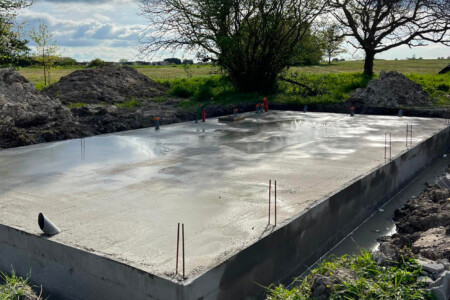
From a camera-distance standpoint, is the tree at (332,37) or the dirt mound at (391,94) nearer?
the dirt mound at (391,94)

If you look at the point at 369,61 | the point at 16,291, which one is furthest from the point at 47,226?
the point at 369,61

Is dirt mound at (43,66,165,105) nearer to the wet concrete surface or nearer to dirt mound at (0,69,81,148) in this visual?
dirt mound at (0,69,81,148)

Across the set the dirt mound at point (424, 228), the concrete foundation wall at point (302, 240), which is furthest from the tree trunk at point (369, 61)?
the dirt mound at point (424, 228)

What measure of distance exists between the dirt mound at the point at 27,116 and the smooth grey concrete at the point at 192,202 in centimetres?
76

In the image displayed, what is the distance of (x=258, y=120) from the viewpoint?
13102 millimetres

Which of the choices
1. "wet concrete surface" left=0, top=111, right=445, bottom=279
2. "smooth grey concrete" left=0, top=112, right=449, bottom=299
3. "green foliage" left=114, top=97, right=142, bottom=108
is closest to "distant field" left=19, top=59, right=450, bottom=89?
"green foliage" left=114, top=97, right=142, bottom=108

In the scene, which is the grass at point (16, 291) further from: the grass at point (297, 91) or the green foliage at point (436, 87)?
the green foliage at point (436, 87)

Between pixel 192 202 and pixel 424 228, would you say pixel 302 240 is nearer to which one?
pixel 192 202

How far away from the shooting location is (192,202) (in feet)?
18.3

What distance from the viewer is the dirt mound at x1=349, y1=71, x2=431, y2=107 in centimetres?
1591

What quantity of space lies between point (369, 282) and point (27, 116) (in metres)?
9.40

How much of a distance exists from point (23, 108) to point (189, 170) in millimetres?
6013

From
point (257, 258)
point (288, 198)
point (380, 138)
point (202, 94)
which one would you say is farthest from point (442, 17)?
point (257, 258)

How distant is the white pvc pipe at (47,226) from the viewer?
4426 mm
